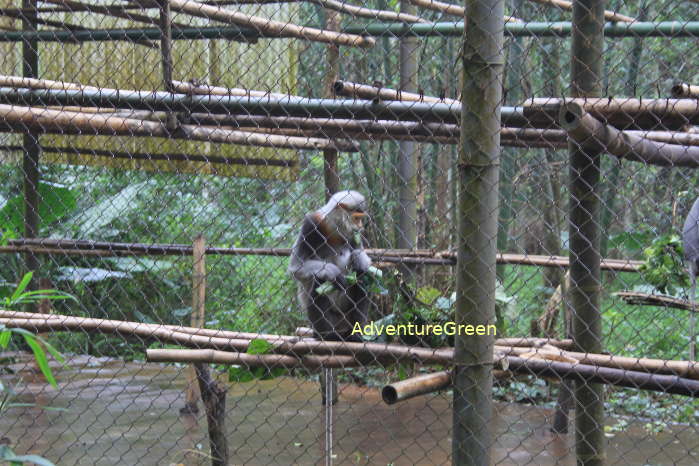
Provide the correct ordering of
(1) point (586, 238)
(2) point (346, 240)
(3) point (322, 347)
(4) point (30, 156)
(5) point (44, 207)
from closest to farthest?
(1) point (586, 238)
(3) point (322, 347)
(2) point (346, 240)
(4) point (30, 156)
(5) point (44, 207)

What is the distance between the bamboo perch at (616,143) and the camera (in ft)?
6.07

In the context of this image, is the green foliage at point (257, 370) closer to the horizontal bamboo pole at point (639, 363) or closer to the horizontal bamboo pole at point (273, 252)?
the horizontal bamboo pole at point (639, 363)

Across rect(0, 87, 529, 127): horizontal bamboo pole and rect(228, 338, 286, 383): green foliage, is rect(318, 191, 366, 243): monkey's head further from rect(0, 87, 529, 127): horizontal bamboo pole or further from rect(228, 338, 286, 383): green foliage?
rect(0, 87, 529, 127): horizontal bamboo pole

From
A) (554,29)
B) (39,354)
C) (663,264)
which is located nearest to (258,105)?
(39,354)

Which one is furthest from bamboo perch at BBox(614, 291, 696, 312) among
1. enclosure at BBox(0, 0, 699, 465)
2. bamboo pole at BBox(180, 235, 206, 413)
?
bamboo pole at BBox(180, 235, 206, 413)

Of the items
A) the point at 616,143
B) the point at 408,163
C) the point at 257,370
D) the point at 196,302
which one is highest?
the point at 616,143

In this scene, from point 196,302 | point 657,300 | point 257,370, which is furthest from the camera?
point 196,302

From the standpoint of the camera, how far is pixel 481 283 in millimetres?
1956

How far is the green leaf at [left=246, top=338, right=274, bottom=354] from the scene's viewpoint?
2.34 meters

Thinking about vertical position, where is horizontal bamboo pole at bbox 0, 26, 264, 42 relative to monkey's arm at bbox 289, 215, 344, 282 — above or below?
above

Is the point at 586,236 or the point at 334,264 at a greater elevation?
the point at 586,236

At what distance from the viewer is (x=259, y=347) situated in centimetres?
235

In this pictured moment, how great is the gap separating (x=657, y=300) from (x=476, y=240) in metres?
1.96

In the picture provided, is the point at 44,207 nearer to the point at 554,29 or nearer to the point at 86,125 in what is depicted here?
the point at 86,125
